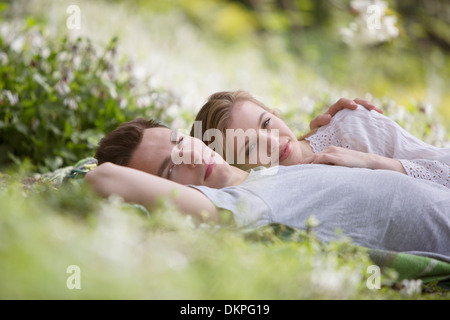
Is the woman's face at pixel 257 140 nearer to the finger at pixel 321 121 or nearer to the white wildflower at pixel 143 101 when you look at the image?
the finger at pixel 321 121

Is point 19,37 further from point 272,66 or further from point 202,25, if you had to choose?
point 202,25

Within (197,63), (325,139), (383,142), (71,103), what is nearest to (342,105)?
(325,139)

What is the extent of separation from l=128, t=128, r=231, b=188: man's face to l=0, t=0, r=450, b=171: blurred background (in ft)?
4.35

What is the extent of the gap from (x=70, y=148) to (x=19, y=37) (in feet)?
3.93

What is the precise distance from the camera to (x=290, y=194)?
2.26 metres

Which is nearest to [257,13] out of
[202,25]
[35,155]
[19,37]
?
[202,25]

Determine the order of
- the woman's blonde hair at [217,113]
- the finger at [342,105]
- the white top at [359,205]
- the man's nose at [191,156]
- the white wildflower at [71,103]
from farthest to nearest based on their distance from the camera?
the white wildflower at [71,103], the finger at [342,105], the woman's blonde hair at [217,113], the man's nose at [191,156], the white top at [359,205]

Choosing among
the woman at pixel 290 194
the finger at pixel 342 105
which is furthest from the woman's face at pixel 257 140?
the finger at pixel 342 105

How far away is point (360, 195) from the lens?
2.28m

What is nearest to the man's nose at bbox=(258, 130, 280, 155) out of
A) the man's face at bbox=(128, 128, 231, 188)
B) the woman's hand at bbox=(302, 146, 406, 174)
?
the woman's hand at bbox=(302, 146, 406, 174)

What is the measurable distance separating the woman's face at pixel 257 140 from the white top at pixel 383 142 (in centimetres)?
35

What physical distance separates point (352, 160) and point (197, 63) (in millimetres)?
5917

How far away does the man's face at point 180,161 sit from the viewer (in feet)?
7.89

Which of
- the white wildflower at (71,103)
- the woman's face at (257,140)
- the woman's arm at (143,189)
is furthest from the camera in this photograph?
the white wildflower at (71,103)
